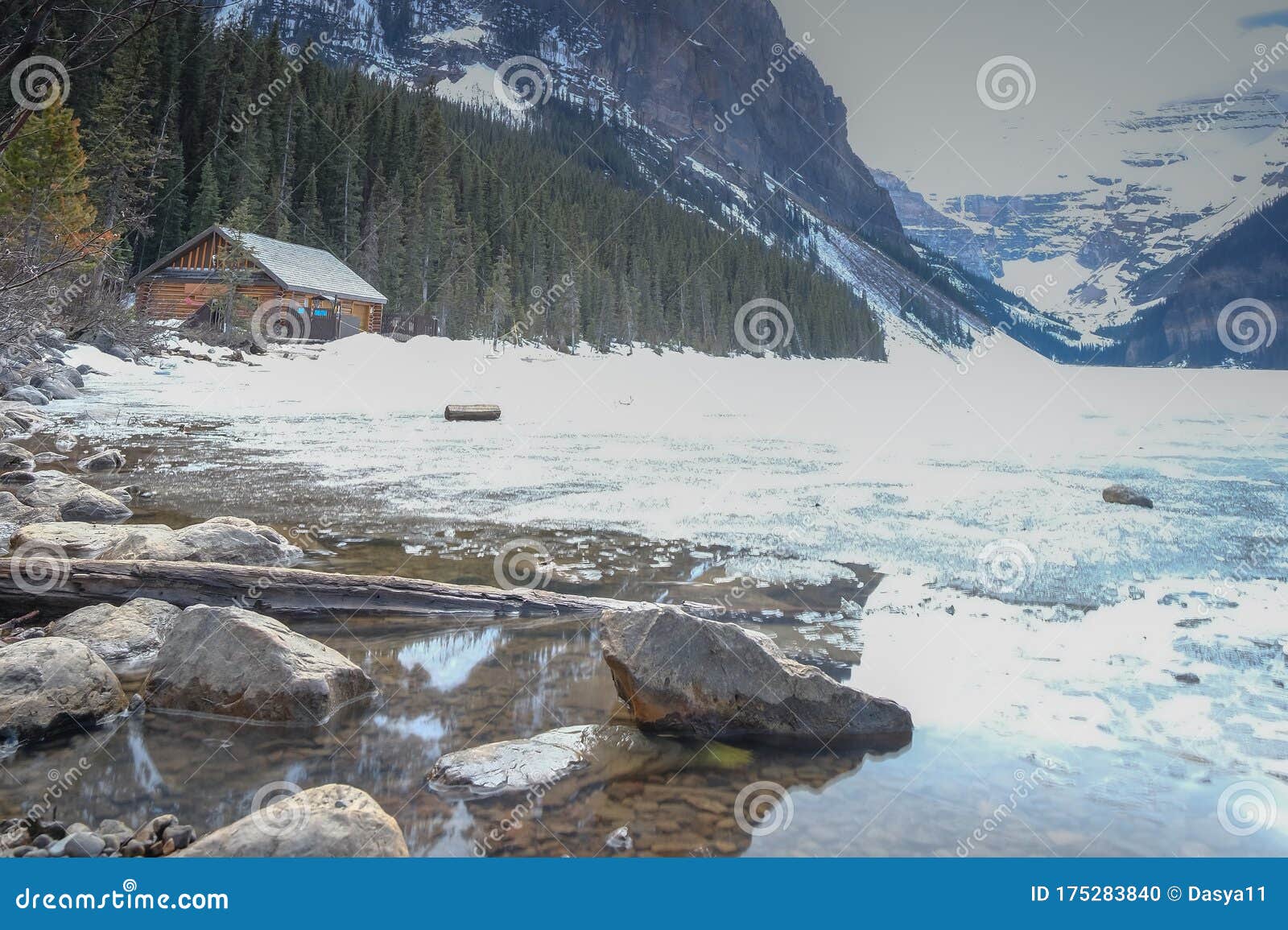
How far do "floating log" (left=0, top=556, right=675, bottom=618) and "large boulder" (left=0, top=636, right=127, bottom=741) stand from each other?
1.69m

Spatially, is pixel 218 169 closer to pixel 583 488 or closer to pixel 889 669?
pixel 583 488

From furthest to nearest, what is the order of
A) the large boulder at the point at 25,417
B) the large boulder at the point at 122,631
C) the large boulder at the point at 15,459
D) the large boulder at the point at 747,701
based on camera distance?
the large boulder at the point at 25,417, the large boulder at the point at 15,459, the large boulder at the point at 122,631, the large boulder at the point at 747,701

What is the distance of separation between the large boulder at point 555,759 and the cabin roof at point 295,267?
140 ft

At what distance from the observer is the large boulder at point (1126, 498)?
1460cm

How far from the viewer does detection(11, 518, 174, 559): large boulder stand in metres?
8.34

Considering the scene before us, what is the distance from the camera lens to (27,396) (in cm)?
2219

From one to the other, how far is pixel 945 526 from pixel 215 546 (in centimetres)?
997

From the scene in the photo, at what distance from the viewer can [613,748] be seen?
17.6 feet

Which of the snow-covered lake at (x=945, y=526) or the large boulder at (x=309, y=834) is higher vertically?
the snow-covered lake at (x=945, y=526)

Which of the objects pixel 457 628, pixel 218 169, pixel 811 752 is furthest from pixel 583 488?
pixel 218 169

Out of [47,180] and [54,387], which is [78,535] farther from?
[47,180]

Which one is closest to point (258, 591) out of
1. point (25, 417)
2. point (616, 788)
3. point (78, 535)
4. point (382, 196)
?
point (78, 535)

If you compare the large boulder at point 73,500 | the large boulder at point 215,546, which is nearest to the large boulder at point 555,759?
the large boulder at point 215,546

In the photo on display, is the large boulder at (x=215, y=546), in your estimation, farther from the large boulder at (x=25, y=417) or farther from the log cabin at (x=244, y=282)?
the log cabin at (x=244, y=282)
